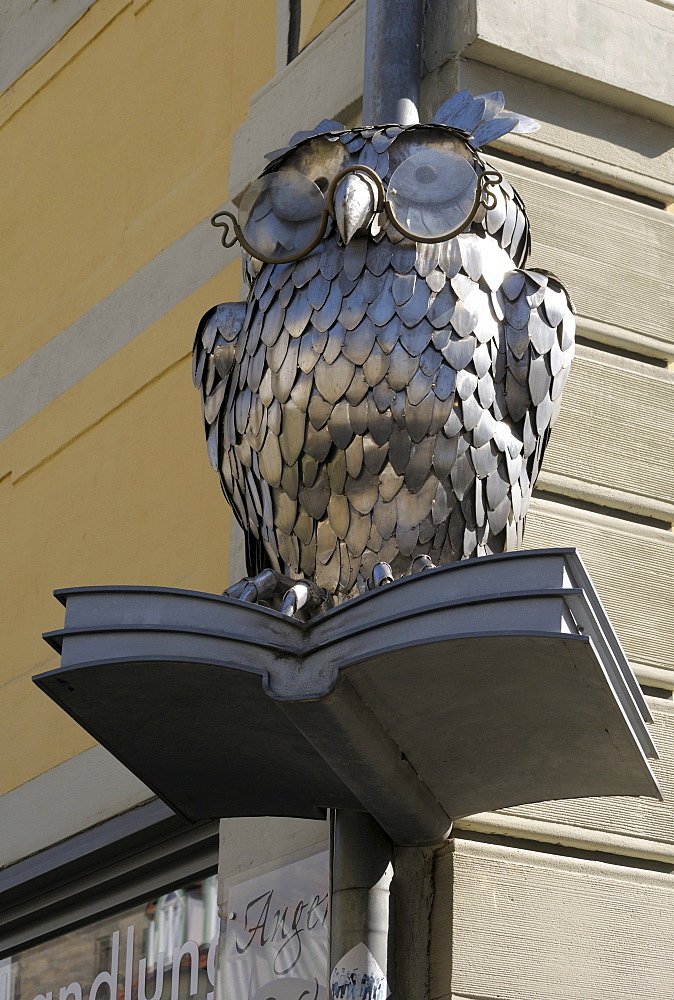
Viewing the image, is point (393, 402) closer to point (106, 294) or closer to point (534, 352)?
point (534, 352)

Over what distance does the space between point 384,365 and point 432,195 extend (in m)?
0.29

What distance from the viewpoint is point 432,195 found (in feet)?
9.11

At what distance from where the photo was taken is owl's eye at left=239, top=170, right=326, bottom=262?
111 inches

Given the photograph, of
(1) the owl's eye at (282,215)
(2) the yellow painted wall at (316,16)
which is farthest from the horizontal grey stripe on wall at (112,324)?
(1) the owl's eye at (282,215)

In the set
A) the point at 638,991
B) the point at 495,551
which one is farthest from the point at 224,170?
the point at 638,991

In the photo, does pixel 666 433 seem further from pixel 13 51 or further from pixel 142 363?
pixel 13 51

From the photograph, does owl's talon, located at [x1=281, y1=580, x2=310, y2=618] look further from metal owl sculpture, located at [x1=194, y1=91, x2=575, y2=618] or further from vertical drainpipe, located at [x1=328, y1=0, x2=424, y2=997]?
vertical drainpipe, located at [x1=328, y1=0, x2=424, y2=997]

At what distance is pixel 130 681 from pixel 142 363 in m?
2.21

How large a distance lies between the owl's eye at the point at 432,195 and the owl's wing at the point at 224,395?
386 millimetres

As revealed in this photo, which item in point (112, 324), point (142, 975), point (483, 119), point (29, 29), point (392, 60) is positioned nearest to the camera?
point (483, 119)

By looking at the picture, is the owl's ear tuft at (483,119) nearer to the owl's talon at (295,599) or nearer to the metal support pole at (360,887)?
the owl's talon at (295,599)

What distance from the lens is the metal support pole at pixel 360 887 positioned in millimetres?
2787

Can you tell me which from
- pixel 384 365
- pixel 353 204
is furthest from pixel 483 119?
pixel 384 365

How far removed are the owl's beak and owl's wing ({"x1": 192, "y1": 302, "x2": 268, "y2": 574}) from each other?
A: 0.31 m
